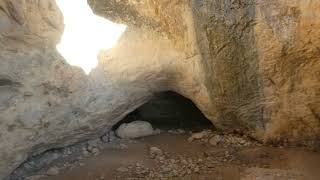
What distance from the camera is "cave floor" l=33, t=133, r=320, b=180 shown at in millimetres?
3840

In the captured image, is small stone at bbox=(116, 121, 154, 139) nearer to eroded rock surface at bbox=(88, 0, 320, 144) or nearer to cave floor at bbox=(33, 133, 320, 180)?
cave floor at bbox=(33, 133, 320, 180)

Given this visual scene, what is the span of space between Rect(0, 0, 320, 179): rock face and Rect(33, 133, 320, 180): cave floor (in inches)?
8.4

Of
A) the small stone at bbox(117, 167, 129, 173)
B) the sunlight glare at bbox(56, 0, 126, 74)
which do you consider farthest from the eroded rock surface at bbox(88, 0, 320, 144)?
the small stone at bbox(117, 167, 129, 173)

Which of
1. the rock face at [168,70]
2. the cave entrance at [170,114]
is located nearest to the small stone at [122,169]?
the rock face at [168,70]

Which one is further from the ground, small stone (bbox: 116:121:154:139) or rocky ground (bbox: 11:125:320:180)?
small stone (bbox: 116:121:154:139)

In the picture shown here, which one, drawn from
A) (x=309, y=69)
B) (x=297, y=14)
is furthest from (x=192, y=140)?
(x=297, y=14)

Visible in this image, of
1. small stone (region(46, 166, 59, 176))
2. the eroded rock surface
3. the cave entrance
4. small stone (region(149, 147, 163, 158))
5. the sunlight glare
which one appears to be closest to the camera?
the eroded rock surface

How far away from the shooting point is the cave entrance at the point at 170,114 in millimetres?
4766

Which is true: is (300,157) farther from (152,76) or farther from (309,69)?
(152,76)

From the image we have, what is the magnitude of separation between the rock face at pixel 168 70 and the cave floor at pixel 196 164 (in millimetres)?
214

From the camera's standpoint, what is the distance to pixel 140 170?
4.03 meters

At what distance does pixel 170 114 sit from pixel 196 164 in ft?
2.91

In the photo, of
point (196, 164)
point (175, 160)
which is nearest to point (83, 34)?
point (175, 160)

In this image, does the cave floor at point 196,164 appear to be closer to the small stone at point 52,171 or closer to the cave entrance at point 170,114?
the small stone at point 52,171
